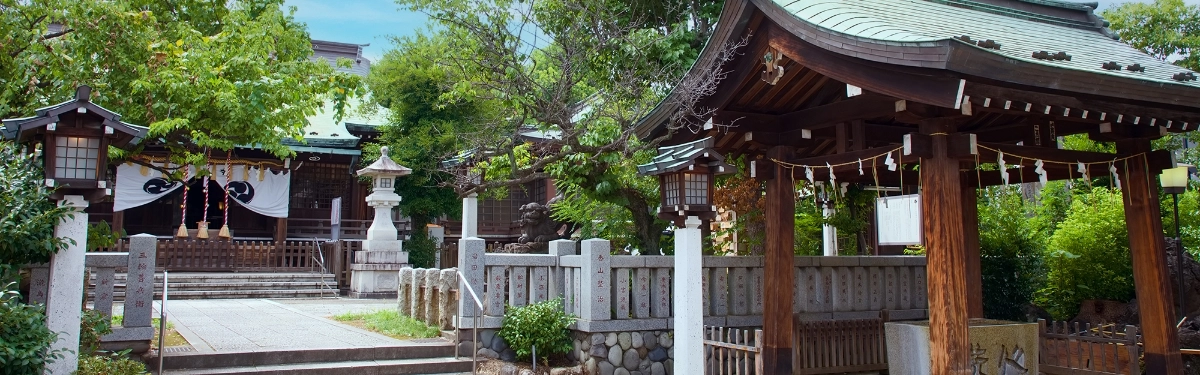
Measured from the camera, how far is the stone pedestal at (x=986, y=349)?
8.34 metres

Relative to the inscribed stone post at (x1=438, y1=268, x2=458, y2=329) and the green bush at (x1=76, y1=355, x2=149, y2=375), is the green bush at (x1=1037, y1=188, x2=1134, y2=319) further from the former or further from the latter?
the green bush at (x1=76, y1=355, x2=149, y2=375)

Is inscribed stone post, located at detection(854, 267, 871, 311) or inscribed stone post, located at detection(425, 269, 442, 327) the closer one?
inscribed stone post, located at detection(854, 267, 871, 311)

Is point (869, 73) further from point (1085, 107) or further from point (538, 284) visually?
point (538, 284)

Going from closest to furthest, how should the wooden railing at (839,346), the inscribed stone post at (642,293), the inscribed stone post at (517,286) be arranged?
the wooden railing at (839,346), the inscribed stone post at (642,293), the inscribed stone post at (517,286)

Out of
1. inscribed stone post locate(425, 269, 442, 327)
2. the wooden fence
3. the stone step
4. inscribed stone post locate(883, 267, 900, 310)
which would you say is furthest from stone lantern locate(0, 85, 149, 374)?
the wooden fence

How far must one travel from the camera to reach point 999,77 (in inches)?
268

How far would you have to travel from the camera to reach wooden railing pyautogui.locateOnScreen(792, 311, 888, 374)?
10.0 metres

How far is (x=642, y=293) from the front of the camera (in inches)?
413

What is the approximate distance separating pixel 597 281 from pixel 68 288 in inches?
216

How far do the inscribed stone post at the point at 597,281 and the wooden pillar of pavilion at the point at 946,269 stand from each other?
12.7 feet

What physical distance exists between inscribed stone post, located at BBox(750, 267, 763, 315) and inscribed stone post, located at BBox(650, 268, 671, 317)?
1203 mm

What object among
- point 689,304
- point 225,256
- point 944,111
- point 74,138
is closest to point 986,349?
point 944,111

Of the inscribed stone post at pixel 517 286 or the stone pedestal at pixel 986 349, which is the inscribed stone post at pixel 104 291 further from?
the stone pedestal at pixel 986 349

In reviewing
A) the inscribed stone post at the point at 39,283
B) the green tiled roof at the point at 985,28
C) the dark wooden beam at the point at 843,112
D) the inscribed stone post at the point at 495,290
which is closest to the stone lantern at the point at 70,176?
the inscribed stone post at the point at 39,283
